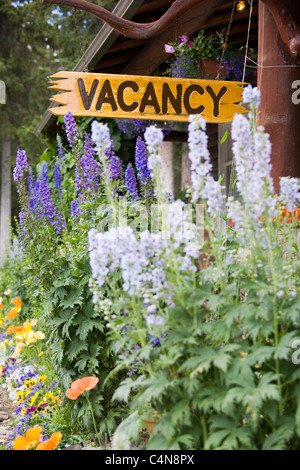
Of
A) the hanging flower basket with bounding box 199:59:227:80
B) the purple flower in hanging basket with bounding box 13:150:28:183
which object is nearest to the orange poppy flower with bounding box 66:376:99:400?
the purple flower in hanging basket with bounding box 13:150:28:183

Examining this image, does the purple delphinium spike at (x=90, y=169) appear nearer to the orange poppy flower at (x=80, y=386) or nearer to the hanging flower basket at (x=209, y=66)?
the orange poppy flower at (x=80, y=386)

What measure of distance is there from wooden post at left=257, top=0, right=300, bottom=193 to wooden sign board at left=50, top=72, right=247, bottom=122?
255 millimetres

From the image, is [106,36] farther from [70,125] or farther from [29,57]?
[29,57]

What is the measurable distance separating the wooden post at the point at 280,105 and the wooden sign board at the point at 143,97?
0.84 feet

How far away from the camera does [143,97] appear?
398cm

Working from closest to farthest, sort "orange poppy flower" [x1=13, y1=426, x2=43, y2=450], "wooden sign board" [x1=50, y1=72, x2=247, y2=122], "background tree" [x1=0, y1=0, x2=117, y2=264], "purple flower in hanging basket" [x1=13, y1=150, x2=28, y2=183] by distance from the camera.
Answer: "orange poppy flower" [x1=13, y1=426, x2=43, y2=450] → "wooden sign board" [x1=50, y1=72, x2=247, y2=122] → "purple flower in hanging basket" [x1=13, y1=150, x2=28, y2=183] → "background tree" [x1=0, y1=0, x2=117, y2=264]

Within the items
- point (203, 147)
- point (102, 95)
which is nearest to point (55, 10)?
point (102, 95)

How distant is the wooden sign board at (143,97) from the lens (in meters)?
3.83

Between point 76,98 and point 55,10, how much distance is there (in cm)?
1298

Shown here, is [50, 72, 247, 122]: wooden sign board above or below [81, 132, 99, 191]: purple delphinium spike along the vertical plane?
above

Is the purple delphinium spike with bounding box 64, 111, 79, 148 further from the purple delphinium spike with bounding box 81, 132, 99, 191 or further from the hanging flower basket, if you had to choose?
the hanging flower basket

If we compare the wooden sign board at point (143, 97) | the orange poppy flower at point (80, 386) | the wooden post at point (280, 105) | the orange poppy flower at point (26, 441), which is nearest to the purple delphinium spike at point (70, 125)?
the wooden sign board at point (143, 97)

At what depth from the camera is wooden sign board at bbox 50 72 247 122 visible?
383 centimetres

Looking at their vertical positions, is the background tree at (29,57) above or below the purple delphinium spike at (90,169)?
above
